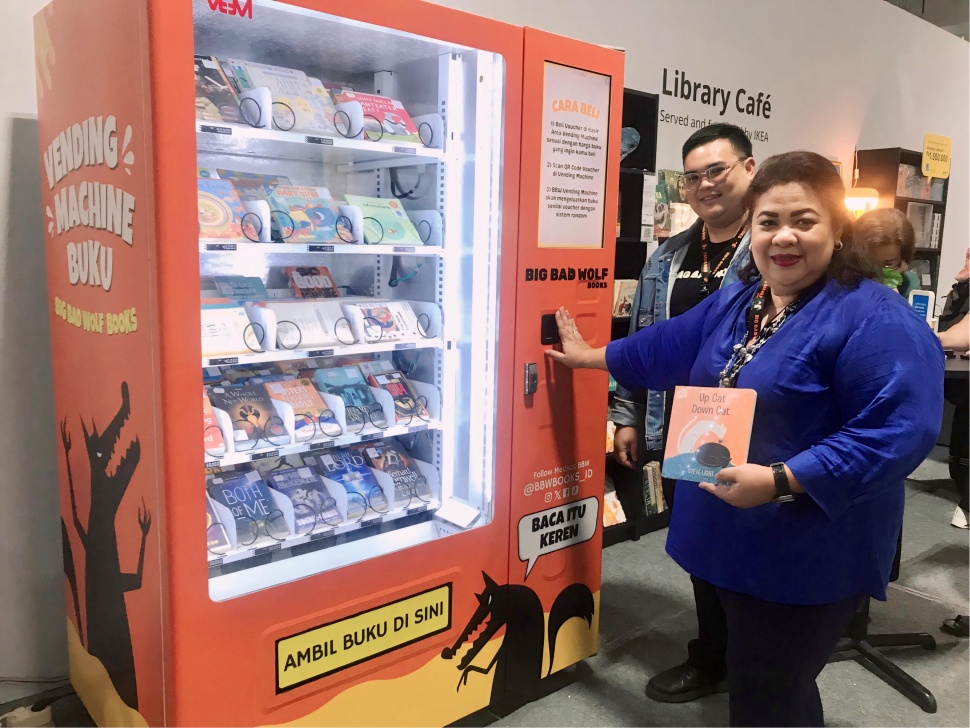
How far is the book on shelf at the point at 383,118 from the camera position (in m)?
2.33

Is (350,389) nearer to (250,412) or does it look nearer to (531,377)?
(250,412)

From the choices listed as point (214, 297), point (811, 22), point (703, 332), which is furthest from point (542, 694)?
point (811, 22)

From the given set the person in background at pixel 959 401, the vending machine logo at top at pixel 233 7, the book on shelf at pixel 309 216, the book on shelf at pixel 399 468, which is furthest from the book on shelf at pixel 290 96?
the person in background at pixel 959 401

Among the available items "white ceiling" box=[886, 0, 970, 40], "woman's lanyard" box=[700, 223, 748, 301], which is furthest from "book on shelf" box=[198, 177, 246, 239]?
"white ceiling" box=[886, 0, 970, 40]

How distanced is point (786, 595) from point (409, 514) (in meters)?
1.25

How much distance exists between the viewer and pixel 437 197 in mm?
2492

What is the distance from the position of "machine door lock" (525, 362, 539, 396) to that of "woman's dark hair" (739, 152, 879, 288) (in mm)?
945

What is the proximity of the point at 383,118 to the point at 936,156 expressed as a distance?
667 cm

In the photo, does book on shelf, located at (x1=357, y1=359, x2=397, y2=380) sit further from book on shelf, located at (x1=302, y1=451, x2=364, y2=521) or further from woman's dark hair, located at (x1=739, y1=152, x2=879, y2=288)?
woman's dark hair, located at (x1=739, y1=152, x2=879, y2=288)

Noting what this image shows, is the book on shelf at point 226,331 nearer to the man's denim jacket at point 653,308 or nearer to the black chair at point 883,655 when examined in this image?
the man's denim jacket at point 653,308

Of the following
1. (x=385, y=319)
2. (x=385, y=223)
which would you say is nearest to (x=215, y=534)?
(x=385, y=319)

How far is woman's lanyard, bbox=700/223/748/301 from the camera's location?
2.66m

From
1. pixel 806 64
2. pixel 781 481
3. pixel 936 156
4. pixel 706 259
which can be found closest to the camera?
pixel 781 481

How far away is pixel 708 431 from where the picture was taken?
184 centimetres
